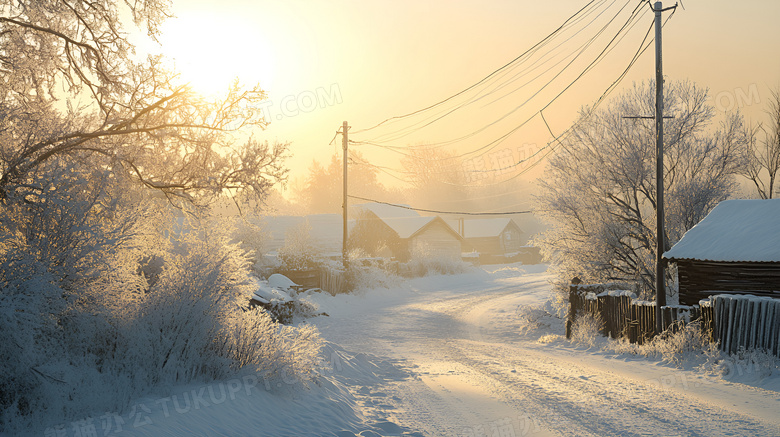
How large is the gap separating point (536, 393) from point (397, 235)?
38.6 meters

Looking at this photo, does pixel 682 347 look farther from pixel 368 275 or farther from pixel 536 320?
pixel 368 275

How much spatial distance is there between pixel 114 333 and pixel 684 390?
8680 millimetres

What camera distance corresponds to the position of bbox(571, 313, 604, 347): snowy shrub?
15144 millimetres

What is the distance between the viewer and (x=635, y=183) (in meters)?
17.7

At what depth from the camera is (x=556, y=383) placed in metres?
9.38

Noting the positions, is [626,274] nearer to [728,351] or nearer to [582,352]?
[582,352]

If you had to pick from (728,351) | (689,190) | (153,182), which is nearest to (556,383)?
(728,351)

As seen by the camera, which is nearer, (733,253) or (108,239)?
→ (108,239)

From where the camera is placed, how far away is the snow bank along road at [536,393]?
22.4ft

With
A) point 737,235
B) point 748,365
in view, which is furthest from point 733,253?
point 748,365

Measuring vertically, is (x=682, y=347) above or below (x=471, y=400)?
above

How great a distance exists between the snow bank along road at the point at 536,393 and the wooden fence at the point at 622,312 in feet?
4.30

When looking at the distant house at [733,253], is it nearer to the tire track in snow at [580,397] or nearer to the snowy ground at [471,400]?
the snowy ground at [471,400]

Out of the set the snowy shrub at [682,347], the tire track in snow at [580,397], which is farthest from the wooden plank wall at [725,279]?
the tire track in snow at [580,397]
